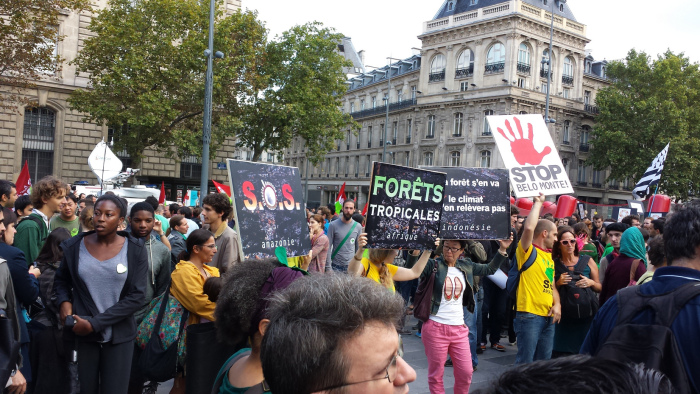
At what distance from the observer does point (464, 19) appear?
49406 millimetres

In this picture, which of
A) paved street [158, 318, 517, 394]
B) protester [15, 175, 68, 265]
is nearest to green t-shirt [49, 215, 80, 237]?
protester [15, 175, 68, 265]

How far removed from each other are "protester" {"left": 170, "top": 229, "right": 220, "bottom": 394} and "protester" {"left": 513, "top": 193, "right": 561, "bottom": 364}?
290cm

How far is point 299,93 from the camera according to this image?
34375mm

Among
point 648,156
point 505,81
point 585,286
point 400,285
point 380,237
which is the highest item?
point 505,81

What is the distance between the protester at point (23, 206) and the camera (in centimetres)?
619

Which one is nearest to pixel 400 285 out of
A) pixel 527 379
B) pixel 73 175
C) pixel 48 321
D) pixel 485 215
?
pixel 485 215

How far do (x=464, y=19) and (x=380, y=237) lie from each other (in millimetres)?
47639

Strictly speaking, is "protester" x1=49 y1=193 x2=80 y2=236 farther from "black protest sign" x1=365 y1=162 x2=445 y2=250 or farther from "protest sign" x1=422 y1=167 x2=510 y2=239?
"protest sign" x1=422 y1=167 x2=510 y2=239

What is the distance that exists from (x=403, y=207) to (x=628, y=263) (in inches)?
95.8

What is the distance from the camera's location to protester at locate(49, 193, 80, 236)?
21.9 feet

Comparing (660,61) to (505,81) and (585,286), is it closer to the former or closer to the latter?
(505,81)

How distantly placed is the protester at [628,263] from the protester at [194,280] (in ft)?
13.1

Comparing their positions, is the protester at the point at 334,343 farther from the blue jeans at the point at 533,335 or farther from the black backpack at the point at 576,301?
the black backpack at the point at 576,301

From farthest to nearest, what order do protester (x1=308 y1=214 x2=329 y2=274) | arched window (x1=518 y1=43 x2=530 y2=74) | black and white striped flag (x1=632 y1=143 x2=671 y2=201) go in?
arched window (x1=518 y1=43 x2=530 y2=74) → black and white striped flag (x1=632 y1=143 x2=671 y2=201) → protester (x1=308 y1=214 x2=329 y2=274)
